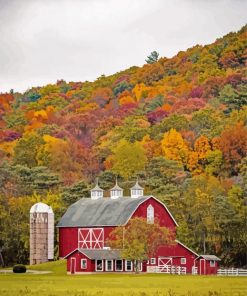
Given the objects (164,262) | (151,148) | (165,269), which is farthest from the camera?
(151,148)

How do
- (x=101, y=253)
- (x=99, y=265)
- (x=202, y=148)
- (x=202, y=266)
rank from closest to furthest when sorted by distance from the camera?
(x=99, y=265) < (x=101, y=253) < (x=202, y=266) < (x=202, y=148)

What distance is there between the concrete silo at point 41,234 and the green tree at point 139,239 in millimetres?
14726

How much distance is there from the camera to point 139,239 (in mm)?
84938

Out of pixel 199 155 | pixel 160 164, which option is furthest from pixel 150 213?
pixel 199 155

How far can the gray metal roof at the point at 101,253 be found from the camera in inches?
3468

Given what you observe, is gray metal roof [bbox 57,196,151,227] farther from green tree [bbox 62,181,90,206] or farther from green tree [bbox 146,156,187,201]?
green tree [bbox 146,156,187,201]

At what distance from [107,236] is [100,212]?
12.0ft

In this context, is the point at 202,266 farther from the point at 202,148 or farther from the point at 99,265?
the point at 202,148

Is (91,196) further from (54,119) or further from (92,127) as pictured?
(54,119)

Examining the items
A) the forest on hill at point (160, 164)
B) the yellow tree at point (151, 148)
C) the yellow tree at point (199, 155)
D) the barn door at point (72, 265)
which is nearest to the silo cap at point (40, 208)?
the forest on hill at point (160, 164)

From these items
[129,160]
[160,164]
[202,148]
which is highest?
[202,148]

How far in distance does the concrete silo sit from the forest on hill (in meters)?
3.46

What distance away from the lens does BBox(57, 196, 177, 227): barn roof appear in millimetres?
94562

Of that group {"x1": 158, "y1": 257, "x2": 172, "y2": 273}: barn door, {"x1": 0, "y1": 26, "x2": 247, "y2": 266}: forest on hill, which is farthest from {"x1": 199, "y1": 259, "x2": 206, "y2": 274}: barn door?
{"x1": 0, "y1": 26, "x2": 247, "y2": 266}: forest on hill
